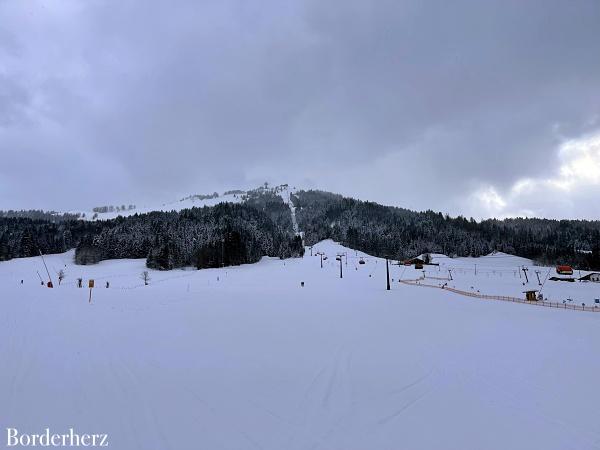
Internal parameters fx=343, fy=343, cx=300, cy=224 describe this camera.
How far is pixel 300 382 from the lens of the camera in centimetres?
1109

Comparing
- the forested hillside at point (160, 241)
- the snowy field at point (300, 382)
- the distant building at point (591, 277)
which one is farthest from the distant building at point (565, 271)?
the forested hillside at point (160, 241)

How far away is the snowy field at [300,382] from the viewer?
301 inches

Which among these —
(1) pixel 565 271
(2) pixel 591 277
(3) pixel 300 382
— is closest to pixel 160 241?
(3) pixel 300 382

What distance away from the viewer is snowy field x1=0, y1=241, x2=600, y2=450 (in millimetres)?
7641

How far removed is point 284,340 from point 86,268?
118 meters

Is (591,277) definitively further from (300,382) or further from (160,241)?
(160,241)

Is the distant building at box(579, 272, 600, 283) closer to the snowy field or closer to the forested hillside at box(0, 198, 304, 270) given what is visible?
the snowy field

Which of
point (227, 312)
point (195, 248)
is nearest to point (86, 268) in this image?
point (195, 248)

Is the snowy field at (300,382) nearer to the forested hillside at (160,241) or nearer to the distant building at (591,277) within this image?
the distant building at (591,277)

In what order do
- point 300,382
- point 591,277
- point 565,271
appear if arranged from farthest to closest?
point 565,271 → point 591,277 → point 300,382

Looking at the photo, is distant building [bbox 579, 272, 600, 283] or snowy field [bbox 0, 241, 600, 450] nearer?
snowy field [bbox 0, 241, 600, 450]

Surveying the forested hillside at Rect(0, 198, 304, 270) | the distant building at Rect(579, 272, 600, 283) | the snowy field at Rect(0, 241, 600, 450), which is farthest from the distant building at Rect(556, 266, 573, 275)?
the forested hillside at Rect(0, 198, 304, 270)

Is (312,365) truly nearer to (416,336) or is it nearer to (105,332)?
(416,336)

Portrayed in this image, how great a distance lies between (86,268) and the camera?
112 meters
